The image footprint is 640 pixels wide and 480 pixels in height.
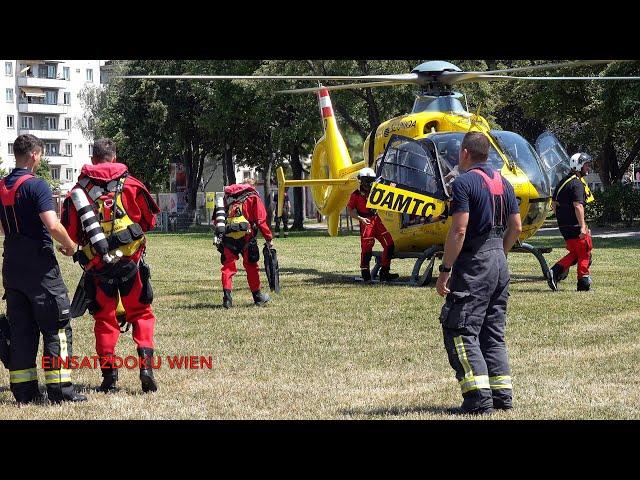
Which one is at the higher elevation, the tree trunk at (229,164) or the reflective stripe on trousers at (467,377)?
the tree trunk at (229,164)

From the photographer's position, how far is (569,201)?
50.1 ft

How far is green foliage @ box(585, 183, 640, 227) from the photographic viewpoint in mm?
39250

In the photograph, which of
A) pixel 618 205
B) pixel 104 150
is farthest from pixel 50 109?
pixel 104 150

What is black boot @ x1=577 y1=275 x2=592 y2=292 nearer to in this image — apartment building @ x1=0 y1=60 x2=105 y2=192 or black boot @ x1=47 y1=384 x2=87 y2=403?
black boot @ x1=47 y1=384 x2=87 y2=403

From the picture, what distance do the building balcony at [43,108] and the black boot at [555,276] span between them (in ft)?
336

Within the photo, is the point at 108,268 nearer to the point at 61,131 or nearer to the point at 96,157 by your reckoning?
the point at 96,157

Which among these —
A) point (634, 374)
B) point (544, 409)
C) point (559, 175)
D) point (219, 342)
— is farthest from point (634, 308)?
point (544, 409)

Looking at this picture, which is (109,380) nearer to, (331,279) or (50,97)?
(331,279)

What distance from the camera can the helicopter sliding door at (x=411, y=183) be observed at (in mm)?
15508

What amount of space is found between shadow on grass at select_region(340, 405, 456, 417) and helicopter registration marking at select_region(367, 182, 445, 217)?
8.08 meters

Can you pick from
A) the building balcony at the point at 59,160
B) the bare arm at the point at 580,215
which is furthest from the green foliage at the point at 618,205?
the building balcony at the point at 59,160

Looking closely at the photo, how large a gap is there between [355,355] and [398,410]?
8.40 ft

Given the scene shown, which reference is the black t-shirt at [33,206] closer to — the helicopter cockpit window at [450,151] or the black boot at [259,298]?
the black boot at [259,298]

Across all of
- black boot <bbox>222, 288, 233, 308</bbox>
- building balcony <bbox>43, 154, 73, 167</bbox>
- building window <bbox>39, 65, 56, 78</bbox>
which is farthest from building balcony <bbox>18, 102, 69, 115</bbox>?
black boot <bbox>222, 288, 233, 308</bbox>
